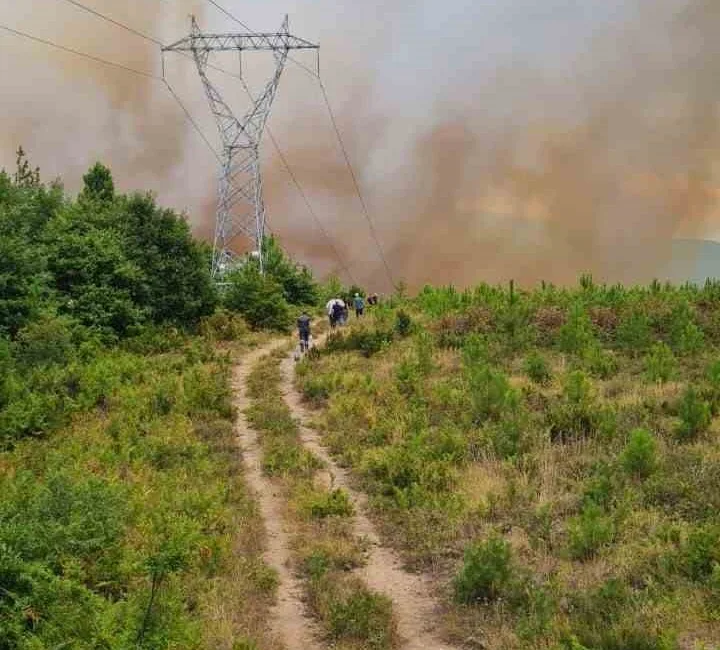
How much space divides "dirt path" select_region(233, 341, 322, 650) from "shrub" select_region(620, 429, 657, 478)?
519 cm

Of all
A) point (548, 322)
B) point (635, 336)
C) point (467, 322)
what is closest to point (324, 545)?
point (635, 336)

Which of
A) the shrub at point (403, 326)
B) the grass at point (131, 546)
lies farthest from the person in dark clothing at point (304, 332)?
the grass at point (131, 546)

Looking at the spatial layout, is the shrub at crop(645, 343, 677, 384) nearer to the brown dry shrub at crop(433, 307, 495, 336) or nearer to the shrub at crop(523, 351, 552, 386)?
the shrub at crop(523, 351, 552, 386)

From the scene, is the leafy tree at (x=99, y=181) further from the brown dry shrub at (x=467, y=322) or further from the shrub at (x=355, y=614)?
the shrub at (x=355, y=614)

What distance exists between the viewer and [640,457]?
37.7 ft

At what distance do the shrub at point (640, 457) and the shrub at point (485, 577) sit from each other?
368cm

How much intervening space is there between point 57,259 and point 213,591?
24.3 metres

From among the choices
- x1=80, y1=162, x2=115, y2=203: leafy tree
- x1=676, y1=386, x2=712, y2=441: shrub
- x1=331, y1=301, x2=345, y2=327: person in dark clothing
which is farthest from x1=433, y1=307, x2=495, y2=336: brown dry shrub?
x1=80, y1=162, x2=115, y2=203: leafy tree

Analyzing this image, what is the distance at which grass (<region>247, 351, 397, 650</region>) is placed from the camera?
7949 millimetres

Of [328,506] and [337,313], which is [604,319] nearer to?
[337,313]

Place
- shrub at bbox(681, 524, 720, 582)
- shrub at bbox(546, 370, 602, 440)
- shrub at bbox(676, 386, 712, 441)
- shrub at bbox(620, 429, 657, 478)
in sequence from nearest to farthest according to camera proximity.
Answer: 1. shrub at bbox(681, 524, 720, 582)
2. shrub at bbox(620, 429, 657, 478)
3. shrub at bbox(676, 386, 712, 441)
4. shrub at bbox(546, 370, 602, 440)

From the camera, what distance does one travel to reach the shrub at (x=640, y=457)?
37.7 feet

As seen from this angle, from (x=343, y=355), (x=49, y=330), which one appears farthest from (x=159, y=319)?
(x=343, y=355)

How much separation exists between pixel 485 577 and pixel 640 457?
13.6 feet
